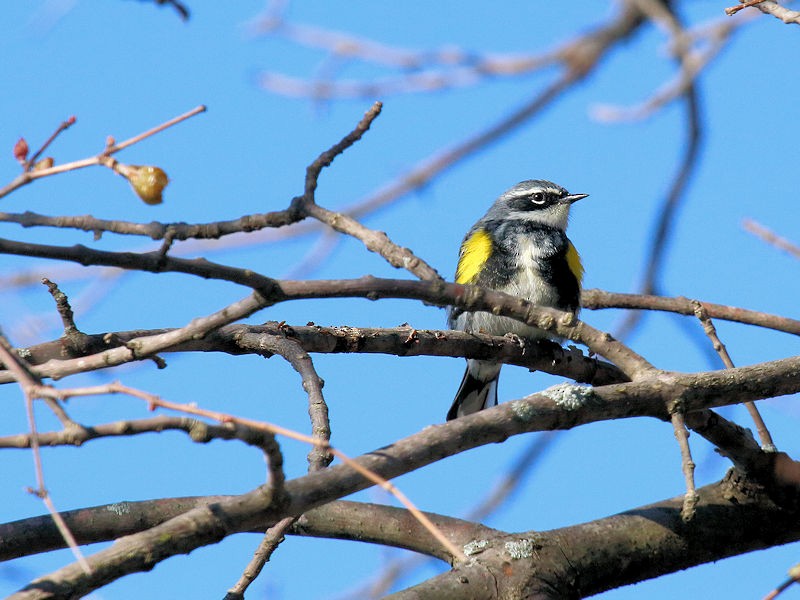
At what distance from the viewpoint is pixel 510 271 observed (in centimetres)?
661

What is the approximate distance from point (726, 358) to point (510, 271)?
267 cm

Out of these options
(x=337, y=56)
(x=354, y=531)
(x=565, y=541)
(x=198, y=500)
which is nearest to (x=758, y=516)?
(x=565, y=541)

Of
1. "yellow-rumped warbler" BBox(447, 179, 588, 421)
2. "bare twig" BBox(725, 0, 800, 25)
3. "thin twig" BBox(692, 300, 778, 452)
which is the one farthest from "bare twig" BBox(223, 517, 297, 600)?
"yellow-rumped warbler" BBox(447, 179, 588, 421)

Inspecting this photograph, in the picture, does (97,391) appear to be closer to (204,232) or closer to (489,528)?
(204,232)

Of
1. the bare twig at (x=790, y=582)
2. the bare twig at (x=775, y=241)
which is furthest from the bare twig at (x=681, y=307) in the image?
the bare twig at (x=790, y=582)

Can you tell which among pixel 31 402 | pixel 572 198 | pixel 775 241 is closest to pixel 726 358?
pixel 775 241

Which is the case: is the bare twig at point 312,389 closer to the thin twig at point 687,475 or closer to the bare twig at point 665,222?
the thin twig at point 687,475

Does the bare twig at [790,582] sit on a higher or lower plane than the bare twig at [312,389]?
lower

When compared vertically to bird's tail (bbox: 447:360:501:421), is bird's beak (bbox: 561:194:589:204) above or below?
above

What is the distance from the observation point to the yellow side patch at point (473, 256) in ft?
22.1

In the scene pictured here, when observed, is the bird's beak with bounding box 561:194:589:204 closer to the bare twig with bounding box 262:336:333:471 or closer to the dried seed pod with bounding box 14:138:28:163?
the bare twig with bounding box 262:336:333:471

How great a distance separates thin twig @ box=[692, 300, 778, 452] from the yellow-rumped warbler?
6.09ft

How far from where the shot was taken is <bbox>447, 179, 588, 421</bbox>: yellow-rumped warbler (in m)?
6.52

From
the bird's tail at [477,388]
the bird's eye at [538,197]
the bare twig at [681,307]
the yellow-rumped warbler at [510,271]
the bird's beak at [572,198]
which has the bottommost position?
the bare twig at [681,307]
